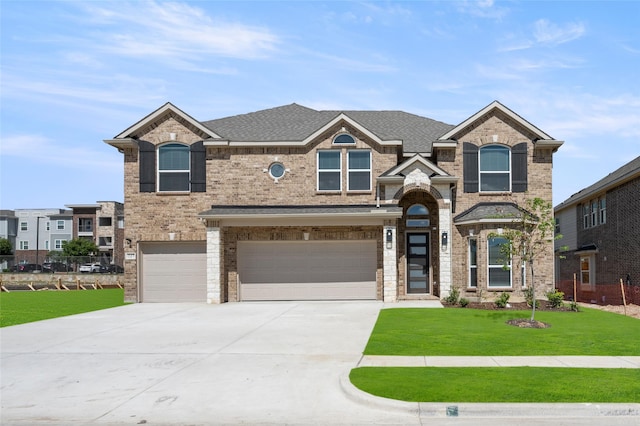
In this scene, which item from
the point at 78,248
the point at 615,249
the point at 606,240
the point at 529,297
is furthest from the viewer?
the point at 78,248

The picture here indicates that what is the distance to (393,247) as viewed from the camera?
21422 millimetres

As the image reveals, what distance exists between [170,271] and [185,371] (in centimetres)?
1414

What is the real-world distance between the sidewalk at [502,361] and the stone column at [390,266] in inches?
438

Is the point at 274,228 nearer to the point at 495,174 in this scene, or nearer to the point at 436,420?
the point at 495,174

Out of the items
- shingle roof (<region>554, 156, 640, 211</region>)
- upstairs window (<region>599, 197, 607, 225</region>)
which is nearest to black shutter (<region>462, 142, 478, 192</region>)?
shingle roof (<region>554, 156, 640, 211</region>)

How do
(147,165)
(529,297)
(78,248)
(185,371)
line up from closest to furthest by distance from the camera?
(185,371)
(529,297)
(147,165)
(78,248)

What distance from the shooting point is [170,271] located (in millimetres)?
23078

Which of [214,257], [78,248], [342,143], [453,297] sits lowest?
[453,297]

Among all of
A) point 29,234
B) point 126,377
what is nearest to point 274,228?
point 126,377

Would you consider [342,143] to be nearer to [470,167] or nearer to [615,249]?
[470,167]

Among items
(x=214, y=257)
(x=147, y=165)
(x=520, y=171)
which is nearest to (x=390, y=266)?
(x=520, y=171)

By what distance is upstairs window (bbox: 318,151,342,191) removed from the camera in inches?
893

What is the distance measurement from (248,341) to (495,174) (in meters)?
14.2

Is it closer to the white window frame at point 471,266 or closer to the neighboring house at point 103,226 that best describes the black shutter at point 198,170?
the white window frame at point 471,266
